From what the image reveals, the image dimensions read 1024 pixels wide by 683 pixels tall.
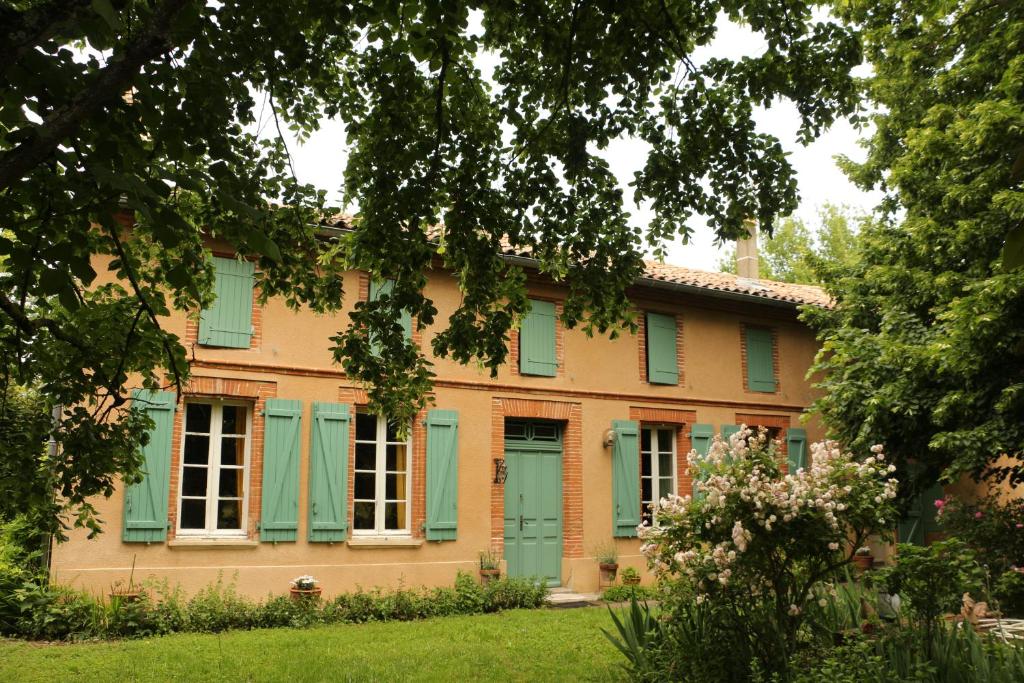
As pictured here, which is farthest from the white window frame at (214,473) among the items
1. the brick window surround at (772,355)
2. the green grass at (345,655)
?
the brick window surround at (772,355)

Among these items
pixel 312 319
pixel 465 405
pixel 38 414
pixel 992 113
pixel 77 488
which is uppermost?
pixel 992 113

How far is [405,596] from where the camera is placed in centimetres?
1098

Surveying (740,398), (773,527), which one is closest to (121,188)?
(773,527)

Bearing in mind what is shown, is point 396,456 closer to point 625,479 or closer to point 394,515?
point 394,515

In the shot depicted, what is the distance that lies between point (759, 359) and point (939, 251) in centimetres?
528

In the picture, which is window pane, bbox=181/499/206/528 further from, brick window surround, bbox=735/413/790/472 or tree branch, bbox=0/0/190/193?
brick window surround, bbox=735/413/790/472

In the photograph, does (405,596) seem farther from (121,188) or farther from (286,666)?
(121,188)

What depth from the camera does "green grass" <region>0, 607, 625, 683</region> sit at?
7.15 m

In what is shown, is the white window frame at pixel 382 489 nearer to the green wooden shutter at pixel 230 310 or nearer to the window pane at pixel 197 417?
the window pane at pixel 197 417

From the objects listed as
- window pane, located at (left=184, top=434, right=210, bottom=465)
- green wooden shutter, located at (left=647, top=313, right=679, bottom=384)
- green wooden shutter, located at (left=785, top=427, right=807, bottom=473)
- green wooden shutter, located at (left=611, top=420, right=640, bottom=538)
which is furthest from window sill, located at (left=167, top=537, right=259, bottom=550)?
green wooden shutter, located at (left=785, top=427, right=807, bottom=473)

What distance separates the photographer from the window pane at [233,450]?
11.1 metres

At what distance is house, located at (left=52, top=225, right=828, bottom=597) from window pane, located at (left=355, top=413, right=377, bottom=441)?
20 millimetres

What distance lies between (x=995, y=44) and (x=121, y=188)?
1112cm

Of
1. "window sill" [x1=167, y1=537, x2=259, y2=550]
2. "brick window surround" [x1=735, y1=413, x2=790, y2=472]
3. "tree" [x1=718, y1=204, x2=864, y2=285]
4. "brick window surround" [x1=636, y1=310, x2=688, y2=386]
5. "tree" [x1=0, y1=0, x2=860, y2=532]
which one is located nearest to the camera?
"tree" [x1=0, y1=0, x2=860, y2=532]
